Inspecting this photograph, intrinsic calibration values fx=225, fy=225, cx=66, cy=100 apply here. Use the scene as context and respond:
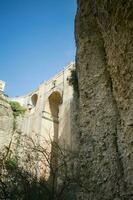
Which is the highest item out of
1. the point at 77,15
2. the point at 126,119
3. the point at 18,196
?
the point at 77,15

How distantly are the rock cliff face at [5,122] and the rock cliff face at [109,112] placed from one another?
17.2 meters

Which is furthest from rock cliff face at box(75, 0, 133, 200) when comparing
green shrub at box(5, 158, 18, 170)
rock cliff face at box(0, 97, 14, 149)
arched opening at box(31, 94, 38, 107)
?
arched opening at box(31, 94, 38, 107)

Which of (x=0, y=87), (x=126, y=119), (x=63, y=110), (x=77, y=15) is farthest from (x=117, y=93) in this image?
(x=0, y=87)

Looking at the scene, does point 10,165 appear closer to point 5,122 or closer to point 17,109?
point 5,122

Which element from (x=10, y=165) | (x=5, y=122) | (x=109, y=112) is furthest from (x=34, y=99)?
(x=109, y=112)

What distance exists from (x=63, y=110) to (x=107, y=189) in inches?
567

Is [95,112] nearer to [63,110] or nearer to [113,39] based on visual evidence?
[113,39]

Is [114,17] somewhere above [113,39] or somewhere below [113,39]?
above

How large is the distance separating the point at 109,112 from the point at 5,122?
62.6 feet

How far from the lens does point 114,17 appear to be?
3730mm

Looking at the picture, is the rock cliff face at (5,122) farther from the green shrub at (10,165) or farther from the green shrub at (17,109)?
the green shrub at (10,165)

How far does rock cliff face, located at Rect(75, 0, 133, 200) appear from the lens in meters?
3.28

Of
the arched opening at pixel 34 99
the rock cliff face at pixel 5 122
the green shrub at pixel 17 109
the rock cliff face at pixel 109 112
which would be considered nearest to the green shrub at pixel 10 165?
the rock cliff face at pixel 109 112

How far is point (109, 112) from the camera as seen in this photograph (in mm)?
3930
